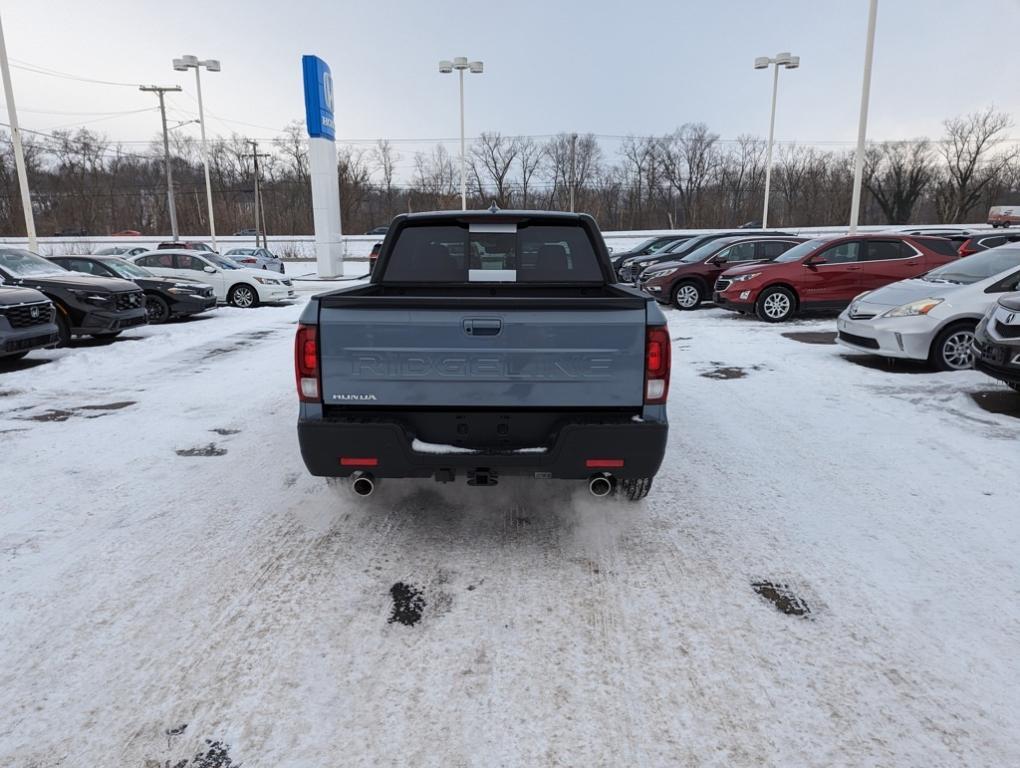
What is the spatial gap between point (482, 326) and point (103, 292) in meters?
10.0

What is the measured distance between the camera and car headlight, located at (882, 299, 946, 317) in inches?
307

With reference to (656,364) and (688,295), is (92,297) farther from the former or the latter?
(688,295)

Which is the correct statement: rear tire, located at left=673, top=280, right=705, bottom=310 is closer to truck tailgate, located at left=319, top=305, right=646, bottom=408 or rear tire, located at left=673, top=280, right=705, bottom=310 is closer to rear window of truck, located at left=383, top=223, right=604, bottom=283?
rear window of truck, located at left=383, top=223, right=604, bottom=283

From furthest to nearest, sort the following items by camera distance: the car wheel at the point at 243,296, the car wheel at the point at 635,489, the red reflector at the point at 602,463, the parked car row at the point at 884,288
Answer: the car wheel at the point at 243,296
the parked car row at the point at 884,288
the car wheel at the point at 635,489
the red reflector at the point at 602,463

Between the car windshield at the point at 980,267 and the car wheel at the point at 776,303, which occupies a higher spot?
the car windshield at the point at 980,267

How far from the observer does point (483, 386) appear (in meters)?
3.24

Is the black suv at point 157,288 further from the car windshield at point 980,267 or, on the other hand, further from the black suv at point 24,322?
the car windshield at point 980,267

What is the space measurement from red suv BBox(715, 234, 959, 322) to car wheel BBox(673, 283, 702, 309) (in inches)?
102

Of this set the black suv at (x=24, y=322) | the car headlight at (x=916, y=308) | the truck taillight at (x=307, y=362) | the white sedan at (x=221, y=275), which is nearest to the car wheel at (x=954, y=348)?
the car headlight at (x=916, y=308)

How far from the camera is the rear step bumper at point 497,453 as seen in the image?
325cm

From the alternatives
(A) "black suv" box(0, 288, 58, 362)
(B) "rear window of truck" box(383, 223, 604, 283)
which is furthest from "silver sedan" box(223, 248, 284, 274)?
(B) "rear window of truck" box(383, 223, 604, 283)

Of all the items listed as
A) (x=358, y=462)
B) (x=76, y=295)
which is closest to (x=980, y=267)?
(x=358, y=462)

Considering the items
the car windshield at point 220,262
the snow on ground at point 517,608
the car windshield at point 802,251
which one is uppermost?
the car windshield at point 802,251

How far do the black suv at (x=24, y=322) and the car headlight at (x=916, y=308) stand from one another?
453 inches
